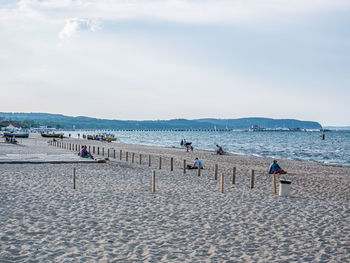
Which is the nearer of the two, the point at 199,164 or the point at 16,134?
the point at 199,164

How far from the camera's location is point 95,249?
798 centimetres

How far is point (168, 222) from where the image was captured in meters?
10.4

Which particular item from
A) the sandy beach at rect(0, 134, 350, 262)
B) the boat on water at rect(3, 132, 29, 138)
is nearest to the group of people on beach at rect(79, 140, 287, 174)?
the sandy beach at rect(0, 134, 350, 262)

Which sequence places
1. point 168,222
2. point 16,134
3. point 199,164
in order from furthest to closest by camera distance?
point 16,134 → point 199,164 → point 168,222

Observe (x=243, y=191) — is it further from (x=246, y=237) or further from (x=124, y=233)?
(x=124, y=233)

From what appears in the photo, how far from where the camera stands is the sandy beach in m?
7.83

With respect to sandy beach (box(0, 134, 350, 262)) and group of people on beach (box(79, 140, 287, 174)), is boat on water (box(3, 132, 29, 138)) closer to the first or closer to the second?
group of people on beach (box(79, 140, 287, 174))

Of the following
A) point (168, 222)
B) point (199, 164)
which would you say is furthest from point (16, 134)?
point (168, 222)

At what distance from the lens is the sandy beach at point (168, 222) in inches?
308

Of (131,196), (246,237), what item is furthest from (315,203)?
(131,196)

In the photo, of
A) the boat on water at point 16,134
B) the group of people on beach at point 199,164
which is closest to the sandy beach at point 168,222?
the group of people on beach at point 199,164

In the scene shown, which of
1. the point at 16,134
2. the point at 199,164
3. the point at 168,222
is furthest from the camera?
the point at 16,134

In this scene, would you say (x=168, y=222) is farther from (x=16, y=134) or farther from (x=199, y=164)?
A: (x=16, y=134)

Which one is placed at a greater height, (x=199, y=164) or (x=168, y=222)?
(x=199, y=164)
